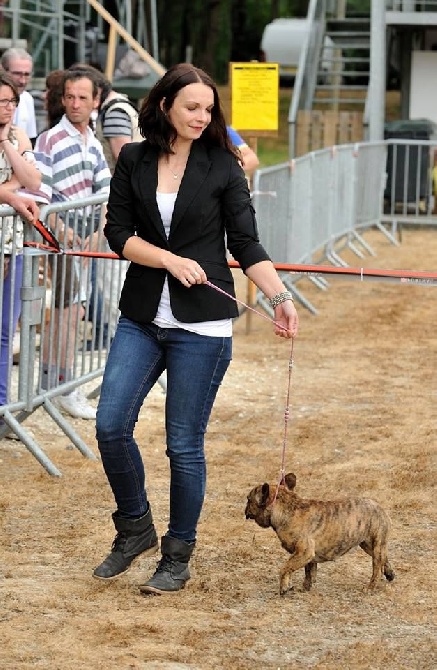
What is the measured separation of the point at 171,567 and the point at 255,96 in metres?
8.05

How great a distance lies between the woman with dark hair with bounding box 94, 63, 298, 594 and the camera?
5059 millimetres

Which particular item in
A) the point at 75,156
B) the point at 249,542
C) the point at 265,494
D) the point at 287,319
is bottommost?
the point at 249,542

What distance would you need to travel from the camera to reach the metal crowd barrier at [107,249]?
727 cm

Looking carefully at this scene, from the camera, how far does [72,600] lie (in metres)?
5.29

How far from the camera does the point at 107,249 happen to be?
8445 millimetres

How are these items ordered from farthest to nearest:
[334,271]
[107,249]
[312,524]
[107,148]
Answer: [107,148] < [107,249] < [334,271] < [312,524]

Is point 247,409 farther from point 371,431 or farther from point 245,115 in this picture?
point 245,115

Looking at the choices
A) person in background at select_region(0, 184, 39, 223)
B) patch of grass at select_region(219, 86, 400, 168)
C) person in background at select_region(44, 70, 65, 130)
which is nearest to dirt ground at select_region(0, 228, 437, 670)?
person in background at select_region(0, 184, 39, 223)

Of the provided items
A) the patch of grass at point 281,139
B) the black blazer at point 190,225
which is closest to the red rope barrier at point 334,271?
A: the black blazer at point 190,225

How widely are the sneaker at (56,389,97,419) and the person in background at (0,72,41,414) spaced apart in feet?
3.79

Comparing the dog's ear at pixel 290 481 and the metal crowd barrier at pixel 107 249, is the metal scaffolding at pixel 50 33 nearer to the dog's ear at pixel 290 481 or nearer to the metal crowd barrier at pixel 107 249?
the metal crowd barrier at pixel 107 249

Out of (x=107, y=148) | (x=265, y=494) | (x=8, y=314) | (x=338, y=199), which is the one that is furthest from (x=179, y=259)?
(x=338, y=199)

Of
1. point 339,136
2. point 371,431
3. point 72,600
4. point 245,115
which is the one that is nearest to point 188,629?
point 72,600

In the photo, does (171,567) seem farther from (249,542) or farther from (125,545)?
(249,542)
